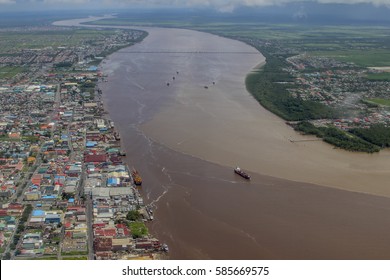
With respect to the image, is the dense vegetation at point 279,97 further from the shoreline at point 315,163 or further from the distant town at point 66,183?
the distant town at point 66,183

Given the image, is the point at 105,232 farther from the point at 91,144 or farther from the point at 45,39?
the point at 45,39

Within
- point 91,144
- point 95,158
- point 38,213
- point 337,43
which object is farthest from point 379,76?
point 38,213

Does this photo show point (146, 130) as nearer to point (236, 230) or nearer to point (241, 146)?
point (241, 146)

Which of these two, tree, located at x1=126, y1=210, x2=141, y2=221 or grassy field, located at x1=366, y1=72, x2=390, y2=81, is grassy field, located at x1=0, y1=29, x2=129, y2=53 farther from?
tree, located at x1=126, y1=210, x2=141, y2=221

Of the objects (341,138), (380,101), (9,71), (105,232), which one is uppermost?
(9,71)

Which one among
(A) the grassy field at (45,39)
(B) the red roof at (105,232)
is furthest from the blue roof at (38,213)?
(A) the grassy field at (45,39)

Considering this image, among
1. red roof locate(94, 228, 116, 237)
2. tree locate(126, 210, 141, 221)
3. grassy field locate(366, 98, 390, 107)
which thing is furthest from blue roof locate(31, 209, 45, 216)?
grassy field locate(366, 98, 390, 107)

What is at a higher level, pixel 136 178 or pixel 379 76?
pixel 379 76
